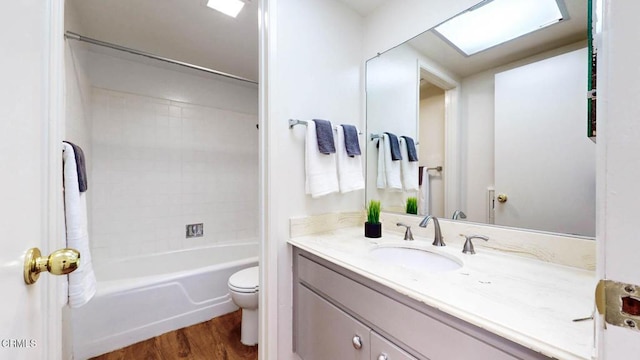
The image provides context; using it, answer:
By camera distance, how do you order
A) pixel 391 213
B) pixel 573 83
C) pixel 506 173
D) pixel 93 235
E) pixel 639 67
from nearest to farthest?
pixel 639 67, pixel 573 83, pixel 506 173, pixel 391 213, pixel 93 235

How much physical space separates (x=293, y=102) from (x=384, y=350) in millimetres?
1209

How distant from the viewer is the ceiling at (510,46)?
95 cm

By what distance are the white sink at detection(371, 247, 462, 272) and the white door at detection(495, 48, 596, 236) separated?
0.32 metres

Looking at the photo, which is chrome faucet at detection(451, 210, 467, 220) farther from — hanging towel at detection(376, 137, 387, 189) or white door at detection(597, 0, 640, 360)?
white door at detection(597, 0, 640, 360)

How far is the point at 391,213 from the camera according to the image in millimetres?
1565

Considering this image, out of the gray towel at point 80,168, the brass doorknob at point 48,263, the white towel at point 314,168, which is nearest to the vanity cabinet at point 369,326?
the white towel at point 314,168

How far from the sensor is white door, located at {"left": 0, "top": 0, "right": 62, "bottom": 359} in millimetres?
360

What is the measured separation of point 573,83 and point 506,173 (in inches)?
16.2

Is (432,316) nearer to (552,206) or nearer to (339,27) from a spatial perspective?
(552,206)

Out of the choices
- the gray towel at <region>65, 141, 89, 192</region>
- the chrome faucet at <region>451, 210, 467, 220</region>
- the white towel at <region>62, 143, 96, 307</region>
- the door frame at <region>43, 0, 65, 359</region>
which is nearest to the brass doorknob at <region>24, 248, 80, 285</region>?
the door frame at <region>43, 0, 65, 359</region>

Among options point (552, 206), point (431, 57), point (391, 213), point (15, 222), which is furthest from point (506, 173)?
point (15, 222)

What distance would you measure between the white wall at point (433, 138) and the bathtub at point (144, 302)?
1635 millimetres
